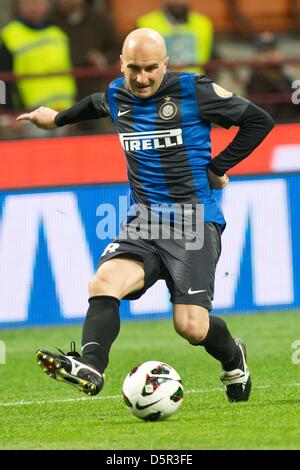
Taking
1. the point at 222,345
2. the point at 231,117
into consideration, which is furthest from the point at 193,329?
the point at 231,117

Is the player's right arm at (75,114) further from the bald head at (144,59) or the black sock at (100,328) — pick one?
the black sock at (100,328)

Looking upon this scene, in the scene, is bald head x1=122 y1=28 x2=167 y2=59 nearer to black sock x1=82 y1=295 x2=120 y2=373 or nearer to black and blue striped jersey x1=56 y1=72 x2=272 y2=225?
black and blue striped jersey x1=56 y1=72 x2=272 y2=225

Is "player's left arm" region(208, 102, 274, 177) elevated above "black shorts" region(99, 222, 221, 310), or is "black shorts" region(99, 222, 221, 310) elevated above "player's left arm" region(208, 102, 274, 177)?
"player's left arm" region(208, 102, 274, 177)

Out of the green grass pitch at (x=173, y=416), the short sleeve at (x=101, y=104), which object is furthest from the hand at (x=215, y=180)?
the green grass pitch at (x=173, y=416)

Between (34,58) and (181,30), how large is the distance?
162 cm

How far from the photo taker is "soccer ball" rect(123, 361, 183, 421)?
725 centimetres

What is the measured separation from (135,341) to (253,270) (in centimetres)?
145

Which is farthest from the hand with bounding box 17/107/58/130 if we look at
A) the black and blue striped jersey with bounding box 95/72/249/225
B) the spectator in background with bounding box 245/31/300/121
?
the spectator in background with bounding box 245/31/300/121

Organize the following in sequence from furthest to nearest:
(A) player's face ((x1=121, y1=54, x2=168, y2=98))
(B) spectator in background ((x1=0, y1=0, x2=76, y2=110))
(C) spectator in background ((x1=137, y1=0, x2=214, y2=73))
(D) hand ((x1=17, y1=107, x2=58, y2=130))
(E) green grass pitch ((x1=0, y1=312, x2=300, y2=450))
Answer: (C) spectator in background ((x1=137, y1=0, x2=214, y2=73)), (B) spectator in background ((x1=0, y1=0, x2=76, y2=110)), (D) hand ((x1=17, y1=107, x2=58, y2=130)), (A) player's face ((x1=121, y1=54, x2=168, y2=98)), (E) green grass pitch ((x1=0, y1=312, x2=300, y2=450))

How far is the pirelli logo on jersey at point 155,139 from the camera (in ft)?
25.1

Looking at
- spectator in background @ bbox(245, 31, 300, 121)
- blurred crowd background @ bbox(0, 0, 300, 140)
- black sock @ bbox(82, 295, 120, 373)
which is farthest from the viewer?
spectator in background @ bbox(245, 31, 300, 121)

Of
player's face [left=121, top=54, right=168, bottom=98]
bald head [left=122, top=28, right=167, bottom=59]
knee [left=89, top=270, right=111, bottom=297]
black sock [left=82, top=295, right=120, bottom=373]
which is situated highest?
bald head [left=122, top=28, right=167, bottom=59]
